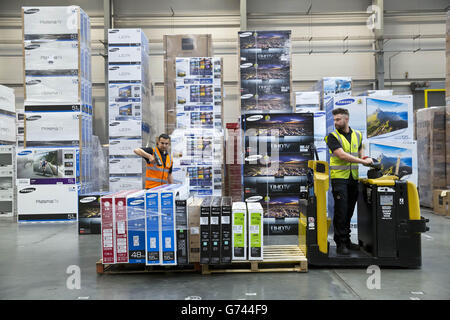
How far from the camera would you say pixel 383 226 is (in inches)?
167

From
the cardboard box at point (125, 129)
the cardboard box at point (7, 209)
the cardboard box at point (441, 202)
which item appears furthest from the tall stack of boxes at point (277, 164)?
the cardboard box at point (7, 209)

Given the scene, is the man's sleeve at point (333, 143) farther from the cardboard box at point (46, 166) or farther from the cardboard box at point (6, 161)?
the cardboard box at point (6, 161)

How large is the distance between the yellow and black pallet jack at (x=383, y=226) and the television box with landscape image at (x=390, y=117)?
7.21ft

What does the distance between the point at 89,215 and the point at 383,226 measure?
16.1ft

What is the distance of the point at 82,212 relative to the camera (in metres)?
6.83

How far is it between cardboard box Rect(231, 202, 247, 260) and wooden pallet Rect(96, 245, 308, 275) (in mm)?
103

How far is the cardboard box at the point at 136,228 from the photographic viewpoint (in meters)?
4.11

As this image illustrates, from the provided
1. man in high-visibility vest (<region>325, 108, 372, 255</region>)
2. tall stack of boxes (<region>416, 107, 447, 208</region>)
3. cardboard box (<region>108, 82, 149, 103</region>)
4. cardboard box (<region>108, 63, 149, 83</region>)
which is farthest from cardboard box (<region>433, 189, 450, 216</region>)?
cardboard box (<region>108, 63, 149, 83</region>)

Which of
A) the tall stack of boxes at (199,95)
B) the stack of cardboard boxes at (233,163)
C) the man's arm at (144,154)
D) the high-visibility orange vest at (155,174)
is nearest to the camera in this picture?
the man's arm at (144,154)

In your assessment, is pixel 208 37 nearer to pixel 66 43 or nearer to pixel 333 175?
pixel 66 43

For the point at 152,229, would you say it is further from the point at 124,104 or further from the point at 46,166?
the point at 124,104

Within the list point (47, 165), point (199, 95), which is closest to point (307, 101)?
point (199, 95)

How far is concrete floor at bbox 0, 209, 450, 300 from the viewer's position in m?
3.46

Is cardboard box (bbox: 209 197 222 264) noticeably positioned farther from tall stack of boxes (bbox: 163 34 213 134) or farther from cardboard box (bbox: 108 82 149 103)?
cardboard box (bbox: 108 82 149 103)
